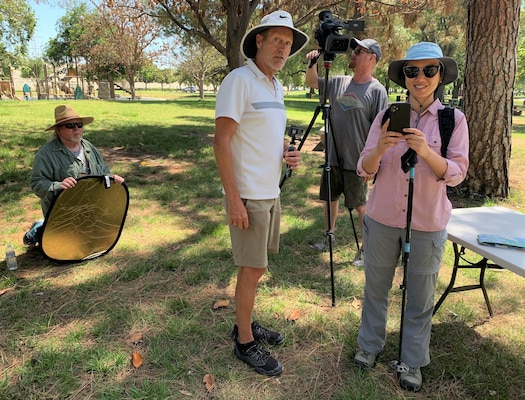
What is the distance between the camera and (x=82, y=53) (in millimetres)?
32250

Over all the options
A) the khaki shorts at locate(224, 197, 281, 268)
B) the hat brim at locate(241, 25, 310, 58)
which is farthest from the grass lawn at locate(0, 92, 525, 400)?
the hat brim at locate(241, 25, 310, 58)

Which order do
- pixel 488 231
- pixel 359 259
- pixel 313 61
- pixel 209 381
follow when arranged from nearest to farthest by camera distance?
pixel 209 381
pixel 488 231
pixel 313 61
pixel 359 259

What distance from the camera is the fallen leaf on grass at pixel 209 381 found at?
88.0 inches

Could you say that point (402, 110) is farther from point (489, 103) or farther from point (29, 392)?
point (489, 103)

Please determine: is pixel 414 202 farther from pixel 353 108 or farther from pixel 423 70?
pixel 353 108

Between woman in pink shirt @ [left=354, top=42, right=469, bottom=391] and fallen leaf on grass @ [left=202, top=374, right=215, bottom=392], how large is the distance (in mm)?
878

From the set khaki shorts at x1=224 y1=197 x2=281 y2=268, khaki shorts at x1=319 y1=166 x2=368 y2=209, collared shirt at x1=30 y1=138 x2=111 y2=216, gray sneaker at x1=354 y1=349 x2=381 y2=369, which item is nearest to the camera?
khaki shorts at x1=224 y1=197 x2=281 y2=268

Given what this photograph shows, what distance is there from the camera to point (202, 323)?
281 centimetres

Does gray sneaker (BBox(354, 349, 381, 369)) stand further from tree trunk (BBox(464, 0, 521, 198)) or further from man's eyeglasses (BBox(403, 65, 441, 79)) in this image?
tree trunk (BBox(464, 0, 521, 198))

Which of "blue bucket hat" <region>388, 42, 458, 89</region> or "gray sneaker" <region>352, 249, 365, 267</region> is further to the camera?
"gray sneaker" <region>352, 249, 365, 267</region>

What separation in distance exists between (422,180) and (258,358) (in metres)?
1.39

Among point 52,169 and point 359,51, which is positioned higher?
point 359,51

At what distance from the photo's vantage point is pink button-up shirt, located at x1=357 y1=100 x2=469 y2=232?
1925mm

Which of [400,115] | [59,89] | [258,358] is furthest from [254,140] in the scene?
[59,89]
